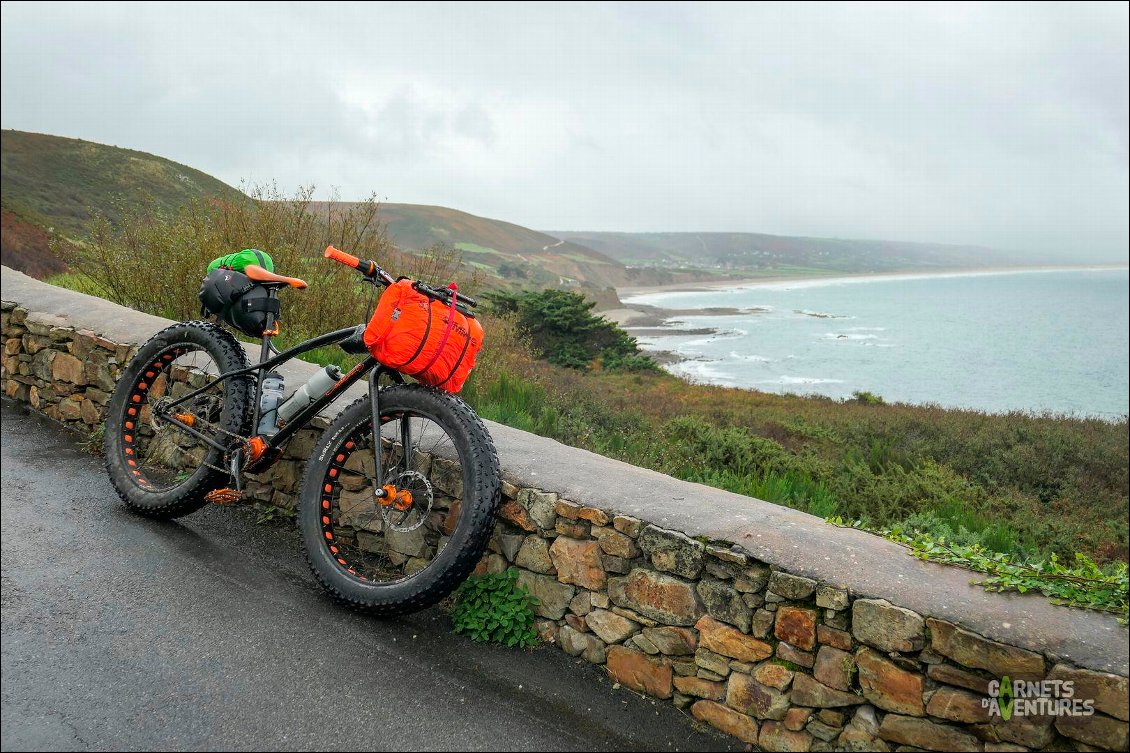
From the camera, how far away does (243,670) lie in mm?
3340

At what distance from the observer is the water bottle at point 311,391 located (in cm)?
426

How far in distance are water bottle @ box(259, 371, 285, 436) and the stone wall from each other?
1362 mm

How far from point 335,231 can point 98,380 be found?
4678 mm

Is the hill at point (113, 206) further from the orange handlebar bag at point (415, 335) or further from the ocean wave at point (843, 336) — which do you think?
the ocean wave at point (843, 336)

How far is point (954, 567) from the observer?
10.5 ft

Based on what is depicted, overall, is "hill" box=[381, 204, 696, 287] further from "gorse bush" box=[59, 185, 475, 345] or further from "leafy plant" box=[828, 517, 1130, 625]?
"leafy plant" box=[828, 517, 1130, 625]

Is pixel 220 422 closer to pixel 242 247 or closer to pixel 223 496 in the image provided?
pixel 223 496

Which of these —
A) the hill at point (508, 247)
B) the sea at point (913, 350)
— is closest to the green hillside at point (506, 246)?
the hill at point (508, 247)

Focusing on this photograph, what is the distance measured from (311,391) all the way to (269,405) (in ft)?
1.21

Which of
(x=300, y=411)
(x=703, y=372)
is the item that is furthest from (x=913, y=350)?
(x=300, y=411)

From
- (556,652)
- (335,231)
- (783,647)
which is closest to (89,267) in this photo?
(335,231)

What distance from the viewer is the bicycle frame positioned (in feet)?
12.9

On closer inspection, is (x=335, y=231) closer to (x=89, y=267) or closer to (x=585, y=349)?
(x=89, y=267)

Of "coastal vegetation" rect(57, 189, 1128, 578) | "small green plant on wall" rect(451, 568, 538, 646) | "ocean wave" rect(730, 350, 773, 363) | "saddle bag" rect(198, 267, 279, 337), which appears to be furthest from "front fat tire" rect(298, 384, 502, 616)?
"ocean wave" rect(730, 350, 773, 363)
